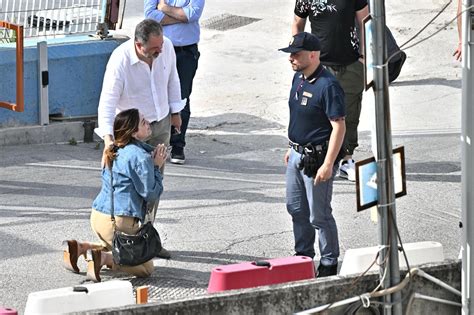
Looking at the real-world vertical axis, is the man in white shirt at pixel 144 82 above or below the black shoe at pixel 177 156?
above

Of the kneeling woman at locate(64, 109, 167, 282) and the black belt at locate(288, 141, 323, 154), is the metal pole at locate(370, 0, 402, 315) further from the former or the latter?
the kneeling woman at locate(64, 109, 167, 282)

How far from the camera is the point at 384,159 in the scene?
5910mm

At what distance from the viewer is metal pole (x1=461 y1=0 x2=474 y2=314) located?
6.16 metres

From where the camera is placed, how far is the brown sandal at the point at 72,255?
829 cm

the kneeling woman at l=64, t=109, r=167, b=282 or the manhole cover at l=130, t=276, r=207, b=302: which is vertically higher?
the kneeling woman at l=64, t=109, r=167, b=282

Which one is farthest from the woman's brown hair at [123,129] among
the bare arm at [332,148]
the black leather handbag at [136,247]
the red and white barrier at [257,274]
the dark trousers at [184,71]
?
the dark trousers at [184,71]

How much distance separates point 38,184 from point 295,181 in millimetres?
3287

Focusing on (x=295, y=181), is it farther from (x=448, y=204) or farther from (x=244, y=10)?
(x=244, y=10)

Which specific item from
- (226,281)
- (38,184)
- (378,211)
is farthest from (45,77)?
(378,211)

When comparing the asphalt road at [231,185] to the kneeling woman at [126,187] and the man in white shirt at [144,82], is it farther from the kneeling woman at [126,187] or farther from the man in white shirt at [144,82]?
the man in white shirt at [144,82]

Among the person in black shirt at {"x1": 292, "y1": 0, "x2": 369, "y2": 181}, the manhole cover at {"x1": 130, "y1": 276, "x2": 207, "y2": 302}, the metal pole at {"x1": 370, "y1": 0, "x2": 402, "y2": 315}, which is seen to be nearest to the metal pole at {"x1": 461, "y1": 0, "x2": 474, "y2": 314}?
the metal pole at {"x1": 370, "y1": 0, "x2": 402, "y2": 315}

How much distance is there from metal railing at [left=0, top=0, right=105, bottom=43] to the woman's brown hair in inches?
153

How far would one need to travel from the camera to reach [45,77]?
11664 mm

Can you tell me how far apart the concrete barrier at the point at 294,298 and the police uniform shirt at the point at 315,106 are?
5.73 ft
